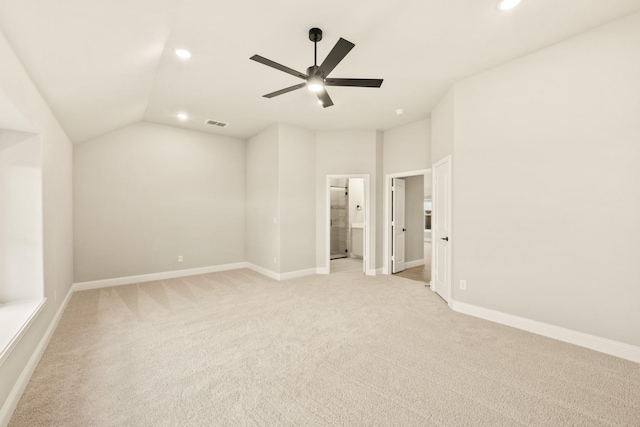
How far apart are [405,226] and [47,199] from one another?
5.95m

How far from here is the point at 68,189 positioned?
4.16 metres

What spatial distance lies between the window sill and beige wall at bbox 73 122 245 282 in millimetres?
2577

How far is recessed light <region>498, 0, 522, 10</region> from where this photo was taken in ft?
7.15

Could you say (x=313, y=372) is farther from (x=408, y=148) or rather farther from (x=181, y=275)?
(x=408, y=148)

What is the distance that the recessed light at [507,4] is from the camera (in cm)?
218

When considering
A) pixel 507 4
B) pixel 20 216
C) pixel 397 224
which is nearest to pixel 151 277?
pixel 20 216

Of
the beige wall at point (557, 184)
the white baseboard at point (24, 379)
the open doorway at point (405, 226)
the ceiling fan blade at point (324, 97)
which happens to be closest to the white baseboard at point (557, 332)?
the beige wall at point (557, 184)

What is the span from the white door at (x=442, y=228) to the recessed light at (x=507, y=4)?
1.79m

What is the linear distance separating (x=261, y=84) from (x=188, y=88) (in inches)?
40.8

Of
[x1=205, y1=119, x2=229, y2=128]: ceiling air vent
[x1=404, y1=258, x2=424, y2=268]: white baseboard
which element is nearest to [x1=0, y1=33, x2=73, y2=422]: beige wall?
[x1=205, y1=119, x2=229, y2=128]: ceiling air vent

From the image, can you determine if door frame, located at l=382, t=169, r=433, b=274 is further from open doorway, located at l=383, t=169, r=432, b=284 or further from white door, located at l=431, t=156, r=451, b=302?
white door, located at l=431, t=156, r=451, b=302

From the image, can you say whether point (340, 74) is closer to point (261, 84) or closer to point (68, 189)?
point (261, 84)

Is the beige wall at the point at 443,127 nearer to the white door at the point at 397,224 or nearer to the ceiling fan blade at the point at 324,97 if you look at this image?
the white door at the point at 397,224

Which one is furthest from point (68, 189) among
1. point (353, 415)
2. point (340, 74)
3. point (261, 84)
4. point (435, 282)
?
point (435, 282)
